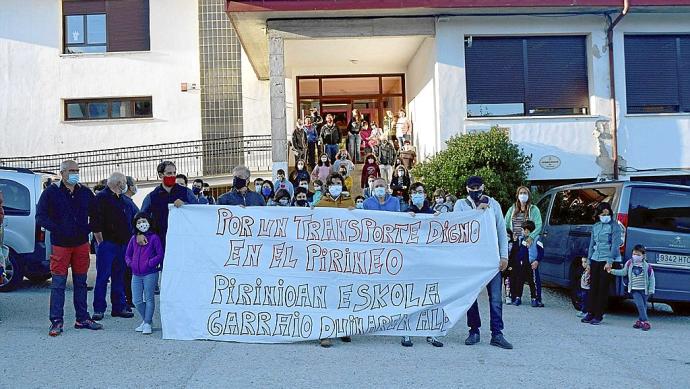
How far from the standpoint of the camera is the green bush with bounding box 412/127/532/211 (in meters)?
13.9

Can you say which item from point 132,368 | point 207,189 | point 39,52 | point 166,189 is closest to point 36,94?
point 39,52

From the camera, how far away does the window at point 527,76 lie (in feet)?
53.1

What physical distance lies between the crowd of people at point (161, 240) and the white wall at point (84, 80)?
40.3 feet

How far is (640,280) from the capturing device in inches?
331

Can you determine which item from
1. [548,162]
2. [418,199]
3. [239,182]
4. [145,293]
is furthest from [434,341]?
[548,162]

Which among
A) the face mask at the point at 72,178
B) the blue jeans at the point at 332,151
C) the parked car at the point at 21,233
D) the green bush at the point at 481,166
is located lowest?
the parked car at the point at 21,233

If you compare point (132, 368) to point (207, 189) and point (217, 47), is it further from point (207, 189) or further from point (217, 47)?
point (217, 47)

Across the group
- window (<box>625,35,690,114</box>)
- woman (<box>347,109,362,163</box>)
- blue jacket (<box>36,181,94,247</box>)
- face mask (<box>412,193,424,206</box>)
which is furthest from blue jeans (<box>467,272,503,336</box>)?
woman (<box>347,109,362,163</box>)

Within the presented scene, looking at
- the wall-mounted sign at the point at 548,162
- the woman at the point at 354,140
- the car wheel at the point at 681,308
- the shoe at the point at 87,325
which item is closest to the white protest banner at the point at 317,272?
the shoe at the point at 87,325

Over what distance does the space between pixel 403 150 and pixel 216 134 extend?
6.87m

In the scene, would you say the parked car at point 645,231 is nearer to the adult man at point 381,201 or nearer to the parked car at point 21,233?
the adult man at point 381,201

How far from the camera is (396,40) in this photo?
16.8 metres

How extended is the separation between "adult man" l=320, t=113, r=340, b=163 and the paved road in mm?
10216

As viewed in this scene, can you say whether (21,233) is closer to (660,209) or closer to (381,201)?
(381,201)
